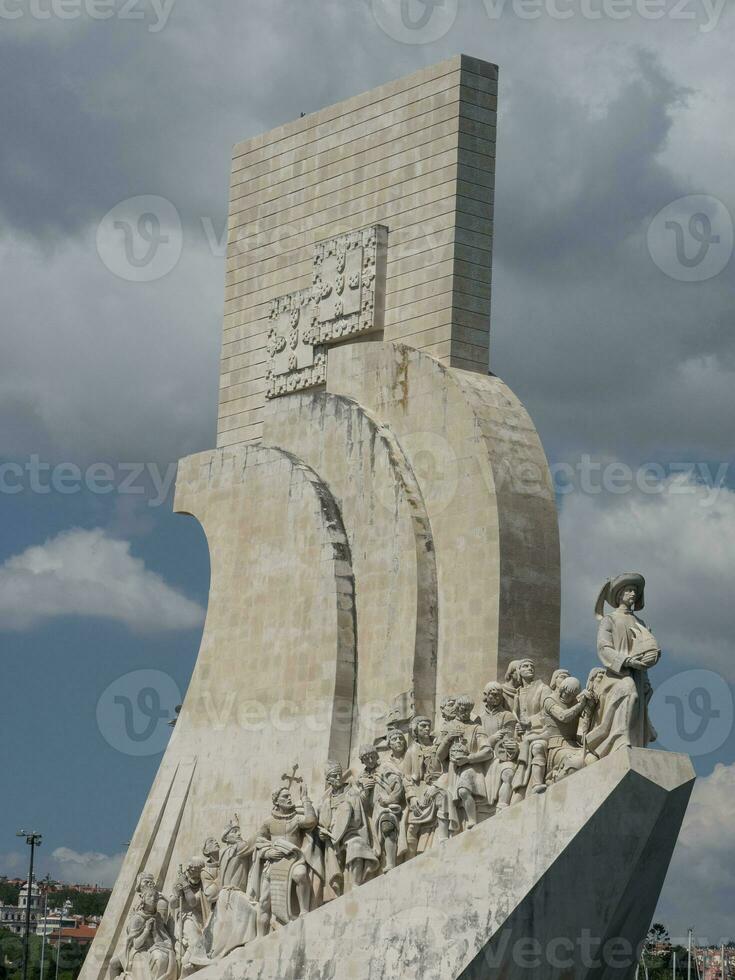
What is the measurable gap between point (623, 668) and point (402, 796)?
2.33 metres

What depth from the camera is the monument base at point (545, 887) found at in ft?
47.8

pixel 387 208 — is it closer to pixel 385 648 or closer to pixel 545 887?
pixel 385 648

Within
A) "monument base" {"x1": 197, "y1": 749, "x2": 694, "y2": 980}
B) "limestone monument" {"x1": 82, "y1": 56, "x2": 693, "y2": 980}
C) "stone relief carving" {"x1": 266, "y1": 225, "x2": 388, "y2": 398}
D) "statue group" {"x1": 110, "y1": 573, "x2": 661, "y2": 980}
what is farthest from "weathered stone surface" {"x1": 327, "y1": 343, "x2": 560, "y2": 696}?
"monument base" {"x1": 197, "y1": 749, "x2": 694, "y2": 980}

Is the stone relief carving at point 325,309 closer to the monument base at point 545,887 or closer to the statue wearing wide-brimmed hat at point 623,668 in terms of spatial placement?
the statue wearing wide-brimmed hat at point 623,668

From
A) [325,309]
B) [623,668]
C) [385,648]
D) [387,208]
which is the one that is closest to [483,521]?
[385,648]

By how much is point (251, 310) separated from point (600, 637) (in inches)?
286

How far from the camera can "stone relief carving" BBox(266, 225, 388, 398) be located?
1914cm

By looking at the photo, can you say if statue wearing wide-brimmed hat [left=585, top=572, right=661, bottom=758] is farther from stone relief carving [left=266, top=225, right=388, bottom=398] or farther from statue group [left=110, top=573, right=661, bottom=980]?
stone relief carving [left=266, top=225, right=388, bottom=398]

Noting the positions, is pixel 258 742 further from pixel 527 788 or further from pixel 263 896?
pixel 527 788

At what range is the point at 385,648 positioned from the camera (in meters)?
17.8

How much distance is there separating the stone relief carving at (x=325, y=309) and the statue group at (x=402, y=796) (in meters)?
4.30

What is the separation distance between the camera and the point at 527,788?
1516cm

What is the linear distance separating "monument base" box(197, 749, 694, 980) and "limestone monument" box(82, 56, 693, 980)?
0.02m

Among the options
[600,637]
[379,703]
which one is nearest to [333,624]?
[379,703]
